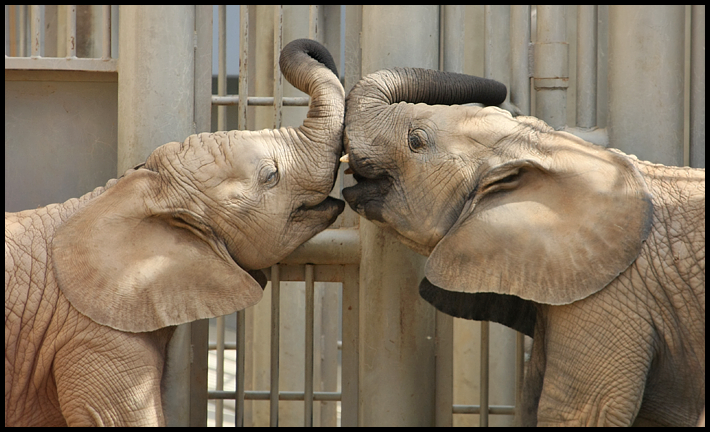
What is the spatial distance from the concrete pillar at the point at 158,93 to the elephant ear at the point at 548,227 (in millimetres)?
1355

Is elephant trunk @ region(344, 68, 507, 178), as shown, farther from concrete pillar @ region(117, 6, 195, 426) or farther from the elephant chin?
concrete pillar @ region(117, 6, 195, 426)

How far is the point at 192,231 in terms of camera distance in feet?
8.46

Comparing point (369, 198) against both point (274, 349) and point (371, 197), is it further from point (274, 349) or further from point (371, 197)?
point (274, 349)

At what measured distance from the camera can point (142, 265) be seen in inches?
99.0

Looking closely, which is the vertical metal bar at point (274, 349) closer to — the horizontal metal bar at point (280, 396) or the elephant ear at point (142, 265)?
the horizontal metal bar at point (280, 396)

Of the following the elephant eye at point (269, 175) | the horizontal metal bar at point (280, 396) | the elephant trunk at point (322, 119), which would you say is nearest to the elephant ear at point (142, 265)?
the elephant eye at point (269, 175)

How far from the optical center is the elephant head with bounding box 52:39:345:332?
249cm

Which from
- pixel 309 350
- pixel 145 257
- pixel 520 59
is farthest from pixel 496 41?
pixel 145 257

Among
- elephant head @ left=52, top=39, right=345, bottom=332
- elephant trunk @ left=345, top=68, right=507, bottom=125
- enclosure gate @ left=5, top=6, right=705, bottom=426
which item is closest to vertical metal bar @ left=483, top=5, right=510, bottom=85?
enclosure gate @ left=5, top=6, right=705, bottom=426

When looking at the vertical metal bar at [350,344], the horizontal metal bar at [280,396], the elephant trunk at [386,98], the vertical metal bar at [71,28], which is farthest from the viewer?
the horizontal metal bar at [280,396]

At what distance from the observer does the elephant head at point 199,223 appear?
2.49 m

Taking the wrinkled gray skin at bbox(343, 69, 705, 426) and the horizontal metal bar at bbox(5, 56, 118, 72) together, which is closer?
the wrinkled gray skin at bbox(343, 69, 705, 426)

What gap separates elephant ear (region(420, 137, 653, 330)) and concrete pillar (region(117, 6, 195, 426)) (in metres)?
1.35

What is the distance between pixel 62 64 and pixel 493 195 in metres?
2.01
